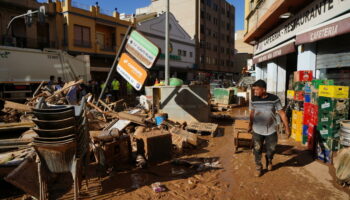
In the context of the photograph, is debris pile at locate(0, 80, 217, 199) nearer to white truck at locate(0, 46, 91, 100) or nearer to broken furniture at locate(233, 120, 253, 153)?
broken furniture at locate(233, 120, 253, 153)

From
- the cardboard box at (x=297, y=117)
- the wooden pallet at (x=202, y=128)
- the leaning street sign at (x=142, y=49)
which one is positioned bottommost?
the wooden pallet at (x=202, y=128)

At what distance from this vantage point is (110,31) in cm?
2672

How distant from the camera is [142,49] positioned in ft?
21.6

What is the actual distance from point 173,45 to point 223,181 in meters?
33.4

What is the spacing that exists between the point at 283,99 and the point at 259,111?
7.04 meters

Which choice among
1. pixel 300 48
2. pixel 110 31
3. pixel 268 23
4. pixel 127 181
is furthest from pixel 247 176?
pixel 110 31

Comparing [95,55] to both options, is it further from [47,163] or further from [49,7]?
[47,163]

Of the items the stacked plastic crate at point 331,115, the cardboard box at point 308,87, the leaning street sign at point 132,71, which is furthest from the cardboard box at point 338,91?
the leaning street sign at point 132,71

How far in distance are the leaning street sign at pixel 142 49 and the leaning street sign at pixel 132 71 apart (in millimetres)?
222

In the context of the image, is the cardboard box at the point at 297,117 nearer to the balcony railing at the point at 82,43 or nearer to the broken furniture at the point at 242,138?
the broken furniture at the point at 242,138

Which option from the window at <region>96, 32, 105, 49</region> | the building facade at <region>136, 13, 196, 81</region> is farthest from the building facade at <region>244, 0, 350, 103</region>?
→ the building facade at <region>136, 13, 196, 81</region>

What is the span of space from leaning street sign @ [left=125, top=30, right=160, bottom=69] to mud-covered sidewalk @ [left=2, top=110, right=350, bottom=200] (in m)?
3.00

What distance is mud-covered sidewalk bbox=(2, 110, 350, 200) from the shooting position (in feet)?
12.0

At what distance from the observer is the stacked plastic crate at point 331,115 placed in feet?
15.8
